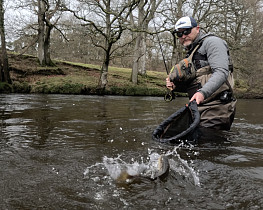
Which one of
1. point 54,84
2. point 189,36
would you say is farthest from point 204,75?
point 54,84

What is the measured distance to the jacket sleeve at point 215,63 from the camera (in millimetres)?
3768

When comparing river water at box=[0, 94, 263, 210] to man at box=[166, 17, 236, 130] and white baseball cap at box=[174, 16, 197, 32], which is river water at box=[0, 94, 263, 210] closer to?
man at box=[166, 17, 236, 130]

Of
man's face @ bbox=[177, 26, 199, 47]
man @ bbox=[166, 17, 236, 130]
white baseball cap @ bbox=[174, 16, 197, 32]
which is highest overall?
white baseball cap @ bbox=[174, 16, 197, 32]

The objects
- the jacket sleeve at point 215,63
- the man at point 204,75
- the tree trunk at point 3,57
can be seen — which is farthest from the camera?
the tree trunk at point 3,57

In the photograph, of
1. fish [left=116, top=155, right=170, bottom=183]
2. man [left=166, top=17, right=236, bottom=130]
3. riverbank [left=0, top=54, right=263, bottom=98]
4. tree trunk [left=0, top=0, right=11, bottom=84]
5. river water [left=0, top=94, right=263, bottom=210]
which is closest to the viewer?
river water [left=0, top=94, right=263, bottom=210]

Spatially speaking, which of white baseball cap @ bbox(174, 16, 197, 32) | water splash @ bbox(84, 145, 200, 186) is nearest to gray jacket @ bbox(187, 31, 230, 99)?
white baseball cap @ bbox(174, 16, 197, 32)

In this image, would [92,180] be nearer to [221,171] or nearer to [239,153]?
[221,171]

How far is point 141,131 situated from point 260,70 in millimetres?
27027

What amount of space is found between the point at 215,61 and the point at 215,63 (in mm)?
37

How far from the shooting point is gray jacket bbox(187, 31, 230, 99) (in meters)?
3.77

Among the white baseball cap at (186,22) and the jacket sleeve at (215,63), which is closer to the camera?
the jacket sleeve at (215,63)

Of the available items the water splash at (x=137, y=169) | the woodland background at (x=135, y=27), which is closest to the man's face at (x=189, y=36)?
the water splash at (x=137, y=169)

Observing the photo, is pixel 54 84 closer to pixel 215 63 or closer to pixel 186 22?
pixel 186 22

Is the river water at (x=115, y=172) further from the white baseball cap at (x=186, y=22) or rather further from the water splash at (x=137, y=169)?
the white baseball cap at (x=186, y=22)
